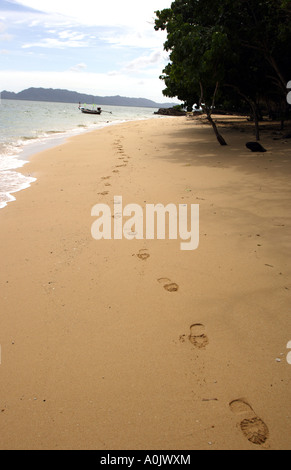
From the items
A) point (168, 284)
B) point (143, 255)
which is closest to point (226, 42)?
point (143, 255)

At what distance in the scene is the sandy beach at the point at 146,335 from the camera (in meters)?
1.39

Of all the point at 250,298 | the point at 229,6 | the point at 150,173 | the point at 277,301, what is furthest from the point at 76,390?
the point at 229,6

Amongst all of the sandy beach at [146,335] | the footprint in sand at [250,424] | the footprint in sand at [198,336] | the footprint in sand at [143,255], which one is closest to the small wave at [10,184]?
the sandy beach at [146,335]

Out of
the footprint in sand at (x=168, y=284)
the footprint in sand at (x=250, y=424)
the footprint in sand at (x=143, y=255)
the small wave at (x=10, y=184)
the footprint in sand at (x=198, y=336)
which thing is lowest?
A: the footprint in sand at (x=250, y=424)

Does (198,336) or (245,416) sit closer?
(245,416)

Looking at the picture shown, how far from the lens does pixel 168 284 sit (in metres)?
2.45

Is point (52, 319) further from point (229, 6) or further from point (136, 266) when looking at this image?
point (229, 6)

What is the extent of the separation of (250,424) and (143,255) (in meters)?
1.79

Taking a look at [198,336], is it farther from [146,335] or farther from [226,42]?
[226,42]

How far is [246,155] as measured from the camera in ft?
26.8

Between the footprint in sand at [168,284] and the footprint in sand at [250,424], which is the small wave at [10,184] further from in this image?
the footprint in sand at [250,424]

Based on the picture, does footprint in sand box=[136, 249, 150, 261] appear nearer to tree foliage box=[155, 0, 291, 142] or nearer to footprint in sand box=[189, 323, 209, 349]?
footprint in sand box=[189, 323, 209, 349]

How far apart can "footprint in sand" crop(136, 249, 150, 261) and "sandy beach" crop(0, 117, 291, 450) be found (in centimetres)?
2
